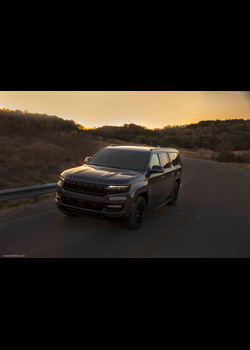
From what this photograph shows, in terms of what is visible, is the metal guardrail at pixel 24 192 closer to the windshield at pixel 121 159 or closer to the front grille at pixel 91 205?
the windshield at pixel 121 159

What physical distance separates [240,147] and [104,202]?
188 feet

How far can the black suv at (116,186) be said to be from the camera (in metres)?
5.30

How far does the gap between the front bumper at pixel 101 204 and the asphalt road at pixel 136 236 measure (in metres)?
0.47

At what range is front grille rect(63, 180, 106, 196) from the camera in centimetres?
531

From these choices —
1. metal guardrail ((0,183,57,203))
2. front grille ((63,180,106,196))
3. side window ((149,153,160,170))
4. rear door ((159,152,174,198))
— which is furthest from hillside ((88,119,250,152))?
front grille ((63,180,106,196))

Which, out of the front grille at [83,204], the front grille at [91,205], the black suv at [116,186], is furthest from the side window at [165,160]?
the front grille at [83,204]

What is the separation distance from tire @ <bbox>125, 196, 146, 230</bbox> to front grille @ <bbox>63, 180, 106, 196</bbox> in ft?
2.71

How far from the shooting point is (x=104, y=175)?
566 centimetres

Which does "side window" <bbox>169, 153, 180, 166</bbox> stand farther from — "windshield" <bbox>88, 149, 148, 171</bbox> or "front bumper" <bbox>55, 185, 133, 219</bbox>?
"front bumper" <bbox>55, 185, 133, 219</bbox>

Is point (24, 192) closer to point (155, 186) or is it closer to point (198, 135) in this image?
point (155, 186)

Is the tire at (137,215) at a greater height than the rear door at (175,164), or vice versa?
the rear door at (175,164)

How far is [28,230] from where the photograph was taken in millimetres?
5484
